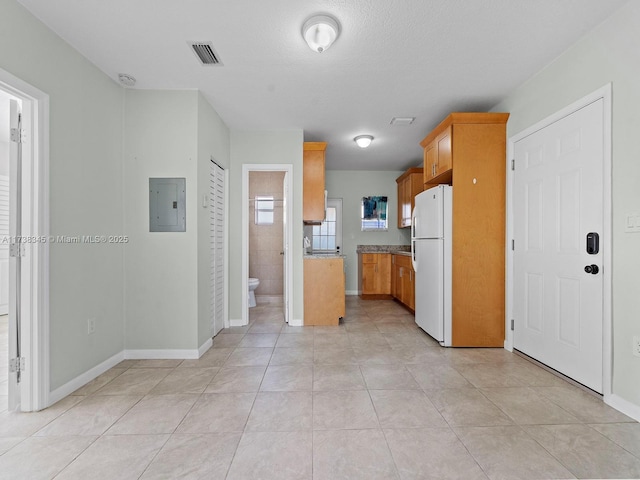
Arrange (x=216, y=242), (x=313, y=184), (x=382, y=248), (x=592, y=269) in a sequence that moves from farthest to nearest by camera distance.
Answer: (x=382, y=248)
(x=313, y=184)
(x=216, y=242)
(x=592, y=269)

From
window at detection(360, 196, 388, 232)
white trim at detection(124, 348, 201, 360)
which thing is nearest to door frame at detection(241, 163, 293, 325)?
white trim at detection(124, 348, 201, 360)

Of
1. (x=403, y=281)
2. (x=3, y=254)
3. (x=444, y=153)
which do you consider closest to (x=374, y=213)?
(x=403, y=281)

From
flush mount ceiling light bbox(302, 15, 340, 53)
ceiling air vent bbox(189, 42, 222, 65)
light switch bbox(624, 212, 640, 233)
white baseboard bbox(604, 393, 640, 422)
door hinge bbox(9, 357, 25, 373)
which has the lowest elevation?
white baseboard bbox(604, 393, 640, 422)

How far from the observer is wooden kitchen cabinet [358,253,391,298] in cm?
570

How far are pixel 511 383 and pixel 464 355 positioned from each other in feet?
1.90

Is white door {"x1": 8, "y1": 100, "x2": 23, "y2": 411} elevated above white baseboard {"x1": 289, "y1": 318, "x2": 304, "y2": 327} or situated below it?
above

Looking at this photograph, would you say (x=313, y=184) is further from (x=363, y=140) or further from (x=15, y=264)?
(x=15, y=264)

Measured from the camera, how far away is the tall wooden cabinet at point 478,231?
3041mm

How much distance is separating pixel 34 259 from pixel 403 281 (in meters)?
4.37

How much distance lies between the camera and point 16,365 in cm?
194

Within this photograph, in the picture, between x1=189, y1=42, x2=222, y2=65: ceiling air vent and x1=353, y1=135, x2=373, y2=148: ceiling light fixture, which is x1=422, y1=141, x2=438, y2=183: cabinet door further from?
x1=189, y1=42, x2=222, y2=65: ceiling air vent

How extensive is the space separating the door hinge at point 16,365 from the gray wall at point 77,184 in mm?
147

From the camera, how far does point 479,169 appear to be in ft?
10.00

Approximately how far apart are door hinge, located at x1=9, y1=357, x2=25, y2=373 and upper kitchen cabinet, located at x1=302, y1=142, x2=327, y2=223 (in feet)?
9.50
